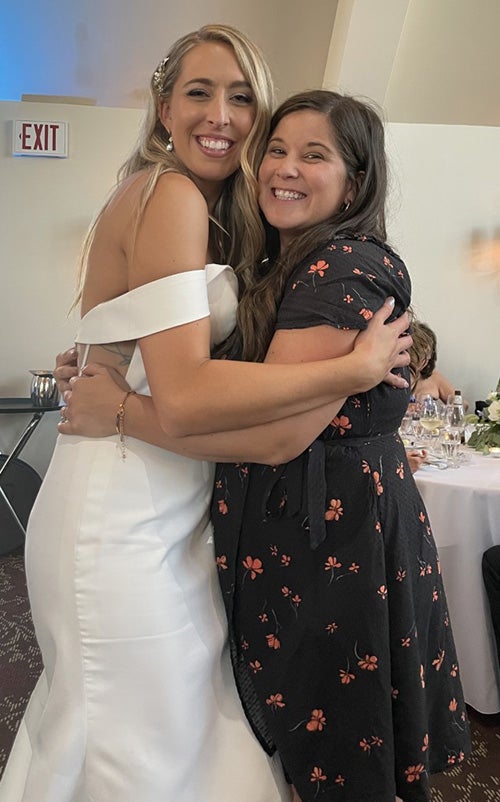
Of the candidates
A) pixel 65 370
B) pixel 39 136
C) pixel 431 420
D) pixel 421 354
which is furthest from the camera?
pixel 39 136

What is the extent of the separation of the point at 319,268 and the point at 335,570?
1.80 ft

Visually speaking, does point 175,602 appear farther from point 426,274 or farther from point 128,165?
point 426,274

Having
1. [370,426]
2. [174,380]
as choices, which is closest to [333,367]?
[370,426]

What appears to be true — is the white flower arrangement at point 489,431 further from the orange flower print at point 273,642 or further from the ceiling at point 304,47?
the ceiling at point 304,47

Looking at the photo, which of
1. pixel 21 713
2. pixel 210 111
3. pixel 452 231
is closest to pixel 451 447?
pixel 210 111

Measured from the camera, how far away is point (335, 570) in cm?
114

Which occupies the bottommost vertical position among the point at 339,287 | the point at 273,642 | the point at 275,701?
the point at 275,701

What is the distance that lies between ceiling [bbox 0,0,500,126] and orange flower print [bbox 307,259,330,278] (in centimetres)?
294

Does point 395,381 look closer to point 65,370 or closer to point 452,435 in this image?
point 65,370

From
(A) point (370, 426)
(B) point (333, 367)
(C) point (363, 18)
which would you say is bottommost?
(A) point (370, 426)

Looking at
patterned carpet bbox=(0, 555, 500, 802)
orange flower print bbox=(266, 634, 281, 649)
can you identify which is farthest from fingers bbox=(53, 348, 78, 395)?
patterned carpet bbox=(0, 555, 500, 802)

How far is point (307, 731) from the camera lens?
1.17m

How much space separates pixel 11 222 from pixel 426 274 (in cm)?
265

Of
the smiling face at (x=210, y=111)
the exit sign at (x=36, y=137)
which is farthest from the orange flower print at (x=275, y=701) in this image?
the exit sign at (x=36, y=137)
